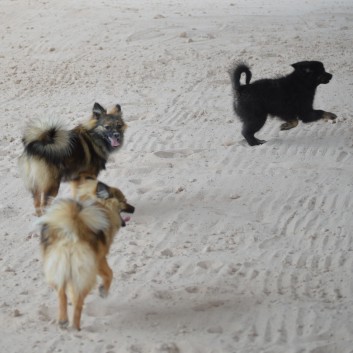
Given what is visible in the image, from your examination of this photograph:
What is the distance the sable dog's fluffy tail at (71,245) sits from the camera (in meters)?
4.71

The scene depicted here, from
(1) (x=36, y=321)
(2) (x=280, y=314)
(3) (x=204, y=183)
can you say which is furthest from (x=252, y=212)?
(1) (x=36, y=321)

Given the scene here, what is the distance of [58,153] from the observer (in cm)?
675

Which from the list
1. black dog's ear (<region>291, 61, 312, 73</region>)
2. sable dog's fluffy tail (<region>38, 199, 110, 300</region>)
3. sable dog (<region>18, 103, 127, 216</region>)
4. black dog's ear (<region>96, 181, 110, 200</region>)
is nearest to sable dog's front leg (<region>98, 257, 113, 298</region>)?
sable dog's fluffy tail (<region>38, 199, 110, 300</region>)

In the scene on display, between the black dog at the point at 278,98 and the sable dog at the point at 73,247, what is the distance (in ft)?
14.0

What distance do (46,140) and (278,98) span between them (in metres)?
3.56

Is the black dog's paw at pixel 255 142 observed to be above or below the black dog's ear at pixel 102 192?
below

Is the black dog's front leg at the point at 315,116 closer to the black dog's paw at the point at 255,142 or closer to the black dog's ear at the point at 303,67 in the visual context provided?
the black dog's ear at the point at 303,67

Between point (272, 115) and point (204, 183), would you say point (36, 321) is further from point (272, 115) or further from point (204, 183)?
point (272, 115)

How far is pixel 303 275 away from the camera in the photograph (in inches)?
234

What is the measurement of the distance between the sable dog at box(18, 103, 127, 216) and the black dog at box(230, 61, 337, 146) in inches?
86.2

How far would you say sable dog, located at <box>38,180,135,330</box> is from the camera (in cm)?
472

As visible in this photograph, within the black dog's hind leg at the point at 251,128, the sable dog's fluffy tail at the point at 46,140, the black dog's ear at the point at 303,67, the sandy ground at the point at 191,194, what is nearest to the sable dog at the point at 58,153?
the sable dog's fluffy tail at the point at 46,140

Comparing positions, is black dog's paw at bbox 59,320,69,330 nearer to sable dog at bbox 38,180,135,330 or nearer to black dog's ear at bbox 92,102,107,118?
sable dog at bbox 38,180,135,330

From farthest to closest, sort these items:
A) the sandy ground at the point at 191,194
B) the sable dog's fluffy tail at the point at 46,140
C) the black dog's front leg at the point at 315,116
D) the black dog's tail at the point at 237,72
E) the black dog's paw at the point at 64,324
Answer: the black dog's front leg at the point at 315,116 → the black dog's tail at the point at 237,72 → the sable dog's fluffy tail at the point at 46,140 → the sandy ground at the point at 191,194 → the black dog's paw at the point at 64,324
